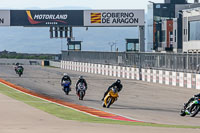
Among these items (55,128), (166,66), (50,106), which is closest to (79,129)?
(55,128)

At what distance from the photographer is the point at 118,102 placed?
92.7 feet

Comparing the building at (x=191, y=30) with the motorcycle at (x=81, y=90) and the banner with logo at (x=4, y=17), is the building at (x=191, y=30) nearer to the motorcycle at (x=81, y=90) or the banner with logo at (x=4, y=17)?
the banner with logo at (x=4, y=17)

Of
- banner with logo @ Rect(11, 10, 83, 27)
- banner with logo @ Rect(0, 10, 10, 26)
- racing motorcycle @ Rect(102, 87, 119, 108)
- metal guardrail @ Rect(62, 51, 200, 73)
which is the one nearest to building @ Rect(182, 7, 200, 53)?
metal guardrail @ Rect(62, 51, 200, 73)

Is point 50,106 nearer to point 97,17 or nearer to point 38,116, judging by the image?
point 38,116

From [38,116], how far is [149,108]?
24.2 ft

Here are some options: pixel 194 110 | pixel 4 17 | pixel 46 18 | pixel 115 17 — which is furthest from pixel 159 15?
pixel 194 110

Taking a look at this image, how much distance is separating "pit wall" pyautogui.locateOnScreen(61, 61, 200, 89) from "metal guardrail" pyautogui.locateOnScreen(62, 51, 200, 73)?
43cm

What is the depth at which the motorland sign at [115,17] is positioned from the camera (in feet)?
204

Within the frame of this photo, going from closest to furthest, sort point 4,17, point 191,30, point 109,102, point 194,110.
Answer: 1. point 194,110
2. point 109,102
3. point 4,17
4. point 191,30

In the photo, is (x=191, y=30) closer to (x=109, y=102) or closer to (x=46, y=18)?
(x=46, y=18)

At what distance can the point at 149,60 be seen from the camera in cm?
4809

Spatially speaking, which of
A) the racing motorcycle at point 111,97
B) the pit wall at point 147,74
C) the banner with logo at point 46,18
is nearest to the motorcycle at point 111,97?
the racing motorcycle at point 111,97

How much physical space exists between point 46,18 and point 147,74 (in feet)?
62.3

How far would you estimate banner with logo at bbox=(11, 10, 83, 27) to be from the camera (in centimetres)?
6209
